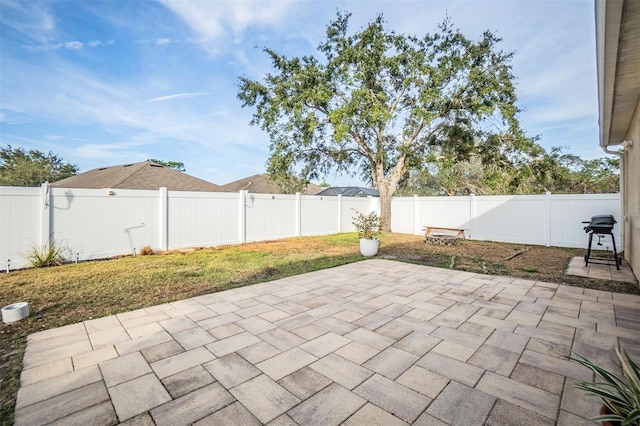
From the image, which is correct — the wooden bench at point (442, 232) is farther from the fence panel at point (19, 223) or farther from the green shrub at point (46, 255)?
the fence panel at point (19, 223)

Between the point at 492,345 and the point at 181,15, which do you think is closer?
the point at 492,345

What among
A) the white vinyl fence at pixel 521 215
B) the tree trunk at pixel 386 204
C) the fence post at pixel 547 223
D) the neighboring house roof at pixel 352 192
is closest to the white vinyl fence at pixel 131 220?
the tree trunk at pixel 386 204

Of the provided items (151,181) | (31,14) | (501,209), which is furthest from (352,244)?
(31,14)

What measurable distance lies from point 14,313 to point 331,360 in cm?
345

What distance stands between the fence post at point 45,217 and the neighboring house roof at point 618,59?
26.2ft

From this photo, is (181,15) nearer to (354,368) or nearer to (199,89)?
(199,89)

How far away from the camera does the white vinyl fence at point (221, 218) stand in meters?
5.39

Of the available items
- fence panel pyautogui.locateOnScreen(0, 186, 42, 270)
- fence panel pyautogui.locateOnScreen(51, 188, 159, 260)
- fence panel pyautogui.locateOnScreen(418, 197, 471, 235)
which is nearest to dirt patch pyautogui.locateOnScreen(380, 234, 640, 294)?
fence panel pyautogui.locateOnScreen(418, 197, 471, 235)

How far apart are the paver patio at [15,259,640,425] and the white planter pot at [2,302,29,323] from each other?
61cm

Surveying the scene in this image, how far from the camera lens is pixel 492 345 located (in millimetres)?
2441

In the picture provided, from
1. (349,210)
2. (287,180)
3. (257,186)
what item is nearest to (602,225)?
(349,210)

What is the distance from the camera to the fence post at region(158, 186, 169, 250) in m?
7.02

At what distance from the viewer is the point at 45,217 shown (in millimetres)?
5469

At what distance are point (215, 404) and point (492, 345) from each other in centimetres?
227
